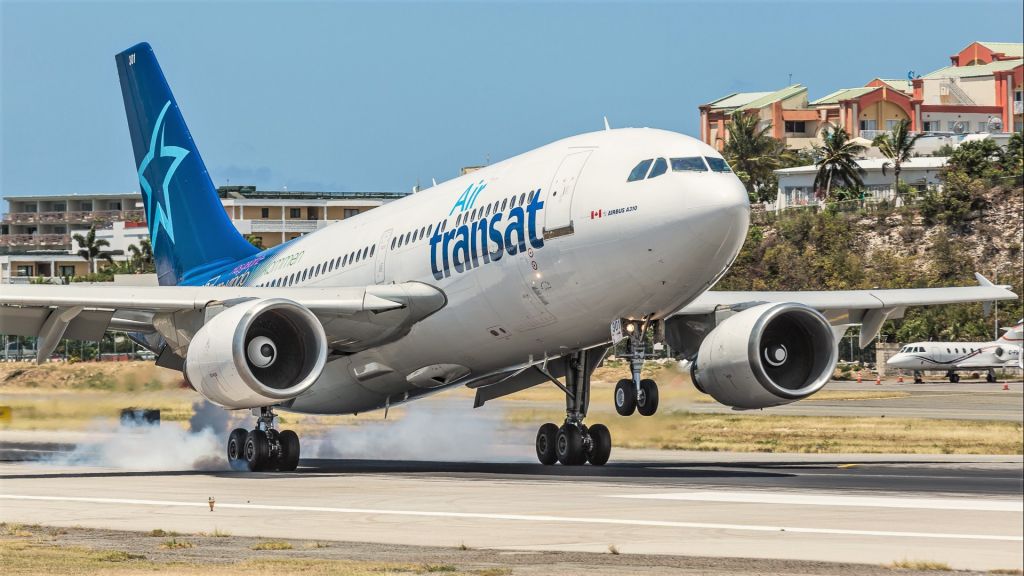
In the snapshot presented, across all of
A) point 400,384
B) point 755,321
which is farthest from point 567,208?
point 400,384

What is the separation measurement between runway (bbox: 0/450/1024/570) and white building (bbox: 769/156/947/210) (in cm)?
8978

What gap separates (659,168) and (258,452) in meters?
10.7

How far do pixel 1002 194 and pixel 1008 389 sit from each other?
319ft

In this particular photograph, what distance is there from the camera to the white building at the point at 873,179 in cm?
11519

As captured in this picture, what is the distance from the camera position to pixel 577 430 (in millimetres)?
28375

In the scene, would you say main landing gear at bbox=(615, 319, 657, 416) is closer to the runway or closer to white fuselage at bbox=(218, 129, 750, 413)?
white fuselage at bbox=(218, 129, 750, 413)

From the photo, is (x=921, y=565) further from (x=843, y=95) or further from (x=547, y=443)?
(x=843, y=95)

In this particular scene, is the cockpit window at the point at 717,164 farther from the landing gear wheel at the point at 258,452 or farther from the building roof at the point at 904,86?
the building roof at the point at 904,86

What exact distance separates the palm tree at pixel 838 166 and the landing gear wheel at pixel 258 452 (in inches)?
3696

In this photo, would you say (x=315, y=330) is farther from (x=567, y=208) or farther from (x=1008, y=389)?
(x=1008, y=389)

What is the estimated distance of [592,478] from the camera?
2327 centimetres

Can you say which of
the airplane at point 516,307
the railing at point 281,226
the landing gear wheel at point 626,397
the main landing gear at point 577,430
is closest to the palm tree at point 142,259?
the railing at point 281,226

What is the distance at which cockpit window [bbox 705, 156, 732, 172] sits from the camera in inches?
926

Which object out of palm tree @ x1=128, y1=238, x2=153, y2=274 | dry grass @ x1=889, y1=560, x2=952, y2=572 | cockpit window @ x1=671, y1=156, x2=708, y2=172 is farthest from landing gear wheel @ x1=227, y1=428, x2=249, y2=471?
palm tree @ x1=128, y1=238, x2=153, y2=274
